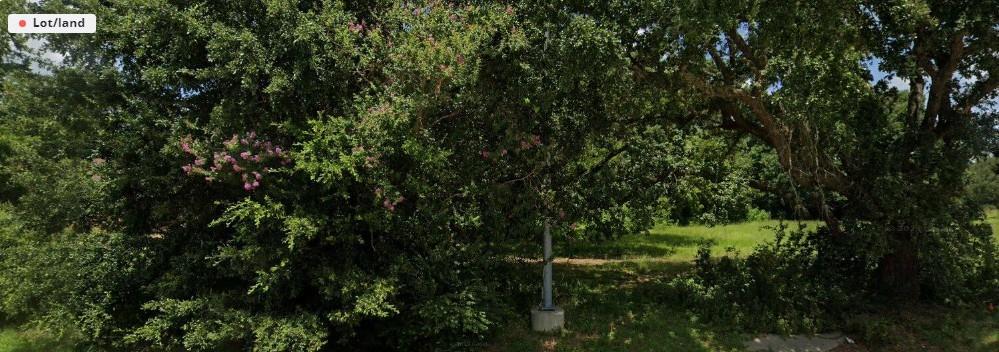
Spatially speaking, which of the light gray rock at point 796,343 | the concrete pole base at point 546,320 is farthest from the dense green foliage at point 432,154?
the concrete pole base at point 546,320

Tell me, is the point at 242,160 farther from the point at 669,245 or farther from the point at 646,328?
the point at 669,245

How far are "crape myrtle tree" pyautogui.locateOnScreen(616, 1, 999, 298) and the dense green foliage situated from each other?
0.04 m

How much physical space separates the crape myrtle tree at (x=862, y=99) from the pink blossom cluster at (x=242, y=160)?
3.48 meters

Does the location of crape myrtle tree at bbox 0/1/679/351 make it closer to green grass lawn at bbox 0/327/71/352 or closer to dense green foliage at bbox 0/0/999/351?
dense green foliage at bbox 0/0/999/351

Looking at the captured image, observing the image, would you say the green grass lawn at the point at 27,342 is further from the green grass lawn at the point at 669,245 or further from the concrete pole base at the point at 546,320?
the green grass lawn at the point at 669,245

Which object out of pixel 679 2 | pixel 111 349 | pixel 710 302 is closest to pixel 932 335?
pixel 710 302

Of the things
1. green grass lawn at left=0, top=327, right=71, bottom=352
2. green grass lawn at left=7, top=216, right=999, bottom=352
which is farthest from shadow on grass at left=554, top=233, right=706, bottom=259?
green grass lawn at left=0, top=327, right=71, bottom=352

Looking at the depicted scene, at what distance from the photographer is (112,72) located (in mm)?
6695

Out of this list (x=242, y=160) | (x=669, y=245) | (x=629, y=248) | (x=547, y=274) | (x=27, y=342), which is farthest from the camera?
(x=669, y=245)

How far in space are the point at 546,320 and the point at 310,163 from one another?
3.59m

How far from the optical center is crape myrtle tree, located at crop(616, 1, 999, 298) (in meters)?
6.18

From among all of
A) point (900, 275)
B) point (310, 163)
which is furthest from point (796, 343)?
point (310, 163)

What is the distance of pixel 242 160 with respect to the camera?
566cm

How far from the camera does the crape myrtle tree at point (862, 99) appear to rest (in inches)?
243
